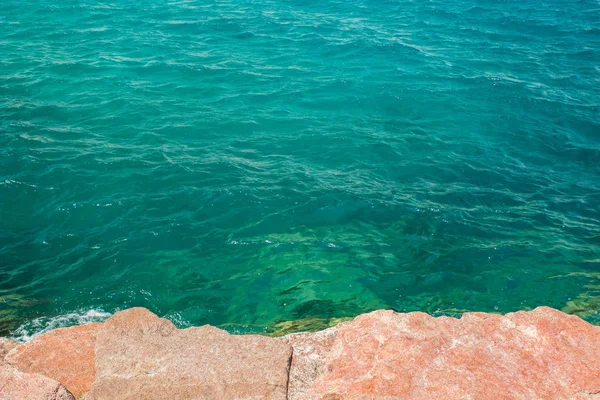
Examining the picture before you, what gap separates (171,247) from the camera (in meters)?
12.4

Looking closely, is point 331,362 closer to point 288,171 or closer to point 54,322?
point 54,322

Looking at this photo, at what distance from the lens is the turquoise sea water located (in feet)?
37.0

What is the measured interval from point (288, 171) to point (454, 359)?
33.3 feet

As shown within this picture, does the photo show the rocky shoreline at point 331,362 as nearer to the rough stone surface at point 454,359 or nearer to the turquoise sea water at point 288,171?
the rough stone surface at point 454,359

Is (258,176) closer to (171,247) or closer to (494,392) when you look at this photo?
(171,247)

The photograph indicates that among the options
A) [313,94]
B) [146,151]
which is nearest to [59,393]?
[146,151]

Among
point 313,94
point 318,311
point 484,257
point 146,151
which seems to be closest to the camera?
point 318,311

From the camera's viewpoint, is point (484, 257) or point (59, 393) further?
point (484, 257)

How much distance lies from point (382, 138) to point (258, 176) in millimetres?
4932

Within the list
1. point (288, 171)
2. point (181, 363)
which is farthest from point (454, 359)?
point (288, 171)

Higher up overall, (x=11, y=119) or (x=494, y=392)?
(x=494, y=392)

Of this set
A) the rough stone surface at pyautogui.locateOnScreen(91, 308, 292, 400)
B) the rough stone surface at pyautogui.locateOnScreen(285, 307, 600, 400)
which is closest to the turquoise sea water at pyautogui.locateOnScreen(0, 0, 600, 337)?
the rough stone surface at pyautogui.locateOnScreen(91, 308, 292, 400)

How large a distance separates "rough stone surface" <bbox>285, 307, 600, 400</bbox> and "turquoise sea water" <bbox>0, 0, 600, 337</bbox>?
12.4 ft

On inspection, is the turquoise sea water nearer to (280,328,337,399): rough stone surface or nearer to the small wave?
the small wave
